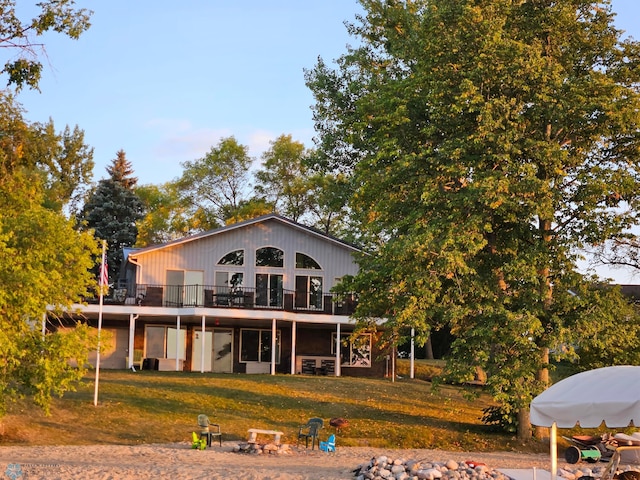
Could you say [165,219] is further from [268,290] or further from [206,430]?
[206,430]

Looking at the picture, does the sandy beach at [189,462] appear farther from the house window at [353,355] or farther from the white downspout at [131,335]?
the house window at [353,355]

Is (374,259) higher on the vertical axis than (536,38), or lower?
lower

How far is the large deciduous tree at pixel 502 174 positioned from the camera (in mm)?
25406

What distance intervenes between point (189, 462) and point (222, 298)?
19.2 m

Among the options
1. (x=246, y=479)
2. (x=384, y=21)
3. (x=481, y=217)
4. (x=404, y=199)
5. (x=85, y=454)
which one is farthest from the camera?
(x=384, y=21)

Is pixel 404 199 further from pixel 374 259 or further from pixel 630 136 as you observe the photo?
pixel 630 136

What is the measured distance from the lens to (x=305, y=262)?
40.7 m

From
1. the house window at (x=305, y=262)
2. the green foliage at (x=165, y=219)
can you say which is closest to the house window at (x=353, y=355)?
the house window at (x=305, y=262)

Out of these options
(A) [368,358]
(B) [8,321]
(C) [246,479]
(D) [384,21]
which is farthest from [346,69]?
(C) [246,479]

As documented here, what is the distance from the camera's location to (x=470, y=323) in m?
27.2

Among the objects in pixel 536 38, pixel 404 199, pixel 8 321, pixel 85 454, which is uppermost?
pixel 536 38

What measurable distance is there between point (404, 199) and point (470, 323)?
4508 millimetres

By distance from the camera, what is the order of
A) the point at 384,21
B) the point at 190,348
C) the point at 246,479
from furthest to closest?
the point at 190,348 < the point at 384,21 < the point at 246,479

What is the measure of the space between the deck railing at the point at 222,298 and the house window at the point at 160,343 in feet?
6.49
